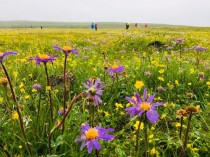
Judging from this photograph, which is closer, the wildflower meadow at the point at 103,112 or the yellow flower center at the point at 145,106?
the yellow flower center at the point at 145,106

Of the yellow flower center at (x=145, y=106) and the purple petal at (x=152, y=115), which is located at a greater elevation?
the yellow flower center at (x=145, y=106)

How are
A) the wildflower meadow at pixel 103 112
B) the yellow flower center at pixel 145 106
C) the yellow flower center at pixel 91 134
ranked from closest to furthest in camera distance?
1. the yellow flower center at pixel 91 134
2. the yellow flower center at pixel 145 106
3. the wildflower meadow at pixel 103 112

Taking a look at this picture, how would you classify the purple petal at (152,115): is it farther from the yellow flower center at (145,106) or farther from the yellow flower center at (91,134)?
the yellow flower center at (91,134)

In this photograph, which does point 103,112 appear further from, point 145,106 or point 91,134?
point 91,134

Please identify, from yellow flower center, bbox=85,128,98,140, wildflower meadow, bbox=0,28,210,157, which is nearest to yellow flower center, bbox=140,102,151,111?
wildflower meadow, bbox=0,28,210,157

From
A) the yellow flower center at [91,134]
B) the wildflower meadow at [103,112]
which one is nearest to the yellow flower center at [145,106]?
the wildflower meadow at [103,112]

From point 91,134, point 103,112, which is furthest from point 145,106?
point 103,112

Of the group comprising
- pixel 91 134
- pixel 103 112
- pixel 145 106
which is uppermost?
pixel 145 106

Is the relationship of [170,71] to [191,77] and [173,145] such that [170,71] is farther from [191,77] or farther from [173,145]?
[173,145]

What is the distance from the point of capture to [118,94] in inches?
195

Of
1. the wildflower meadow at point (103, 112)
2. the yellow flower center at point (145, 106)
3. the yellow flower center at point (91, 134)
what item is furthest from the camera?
the wildflower meadow at point (103, 112)

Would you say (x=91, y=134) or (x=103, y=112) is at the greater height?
(x=91, y=134)

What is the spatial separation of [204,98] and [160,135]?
6.11 feet

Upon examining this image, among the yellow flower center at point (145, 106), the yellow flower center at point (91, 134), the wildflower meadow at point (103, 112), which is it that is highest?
the yellow flower center at point (145, 106)
